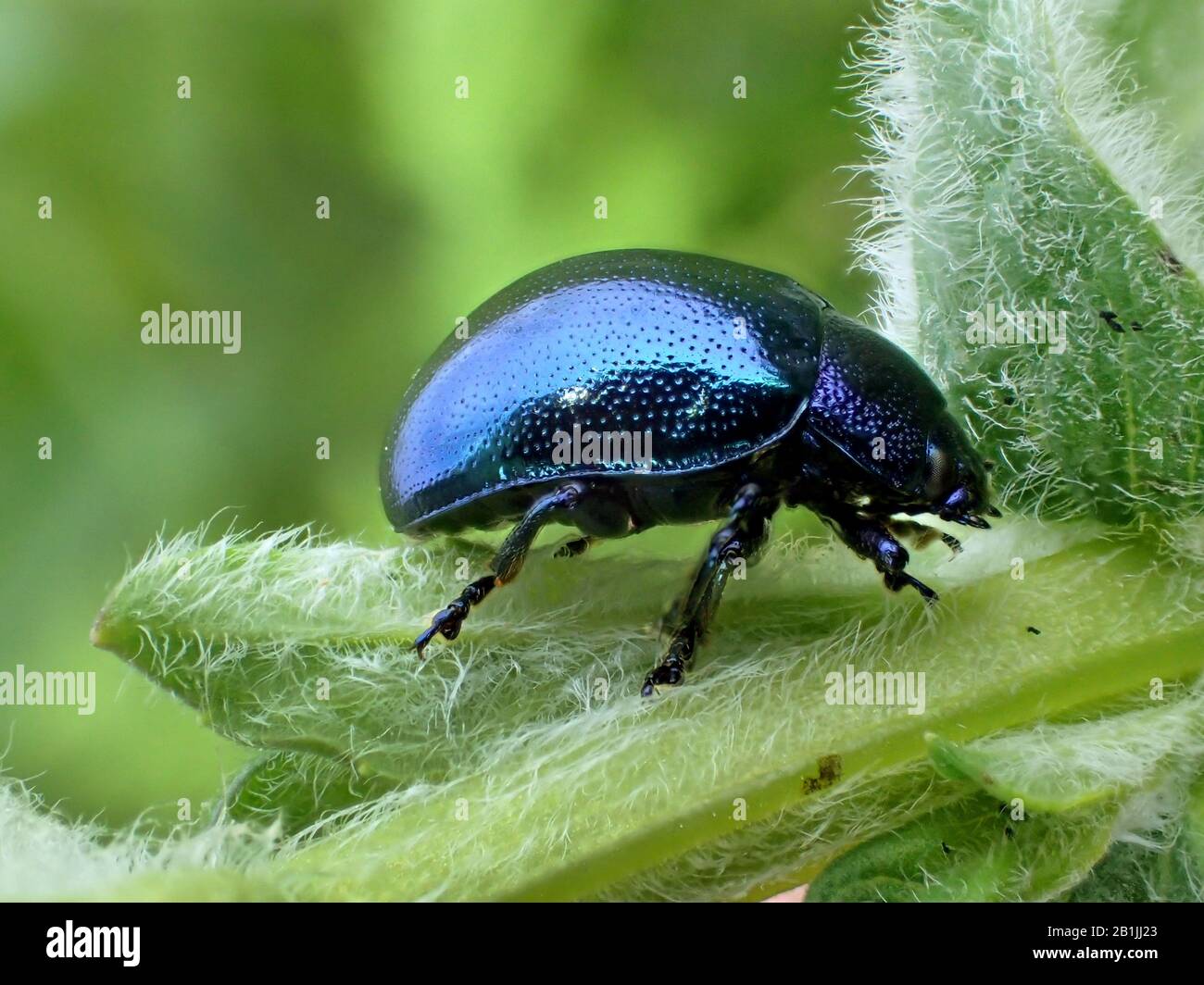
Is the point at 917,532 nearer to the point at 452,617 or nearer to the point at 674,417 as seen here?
the point at 674,417

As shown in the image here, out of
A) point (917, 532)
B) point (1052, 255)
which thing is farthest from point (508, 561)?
point (1052, 255)

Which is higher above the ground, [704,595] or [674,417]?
[674,417]

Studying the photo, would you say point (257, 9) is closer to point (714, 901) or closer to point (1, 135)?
point (1, 135)

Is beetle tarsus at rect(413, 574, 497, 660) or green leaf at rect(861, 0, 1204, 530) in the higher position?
green leaf at rect(861, 0, 1204, 530)

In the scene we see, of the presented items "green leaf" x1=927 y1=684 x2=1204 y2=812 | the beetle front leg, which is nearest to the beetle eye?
the beetle front leg

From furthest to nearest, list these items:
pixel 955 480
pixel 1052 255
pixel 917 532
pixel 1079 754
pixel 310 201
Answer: pixel 310 201 < pixel 917 532 < pixel 955 480 < pixel 1052 255 < pixel 1079 754

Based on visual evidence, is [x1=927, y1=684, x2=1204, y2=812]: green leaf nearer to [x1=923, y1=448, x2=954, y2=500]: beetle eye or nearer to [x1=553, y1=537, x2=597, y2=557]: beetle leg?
[x1=923, y1=448, x2=954, y2=500]: beetle eye
